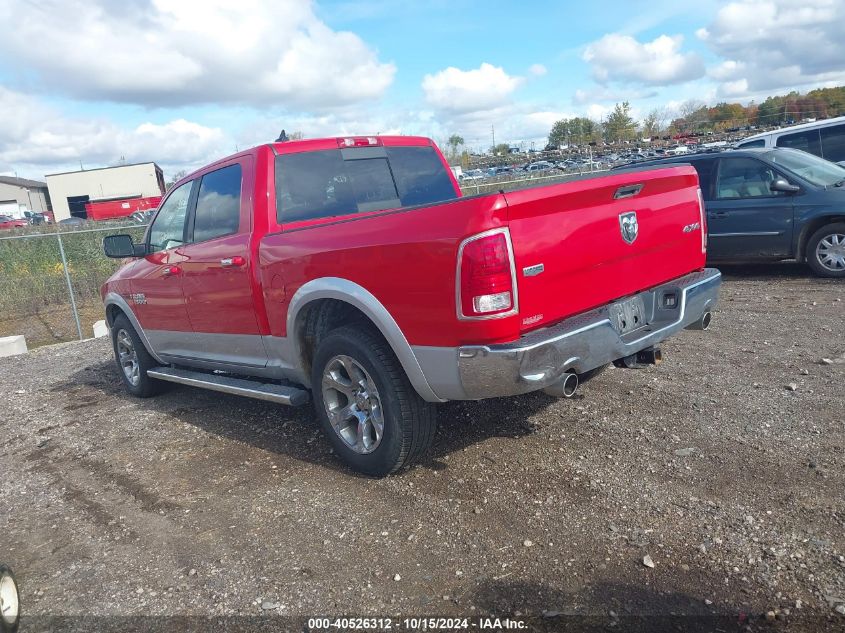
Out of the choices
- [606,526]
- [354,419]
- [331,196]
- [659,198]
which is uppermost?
[331,196]

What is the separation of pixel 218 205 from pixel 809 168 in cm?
760

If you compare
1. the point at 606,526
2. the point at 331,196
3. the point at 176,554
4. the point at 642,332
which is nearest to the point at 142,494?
the point at 176,554

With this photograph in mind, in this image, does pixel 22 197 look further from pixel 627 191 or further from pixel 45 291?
pixel 627 191

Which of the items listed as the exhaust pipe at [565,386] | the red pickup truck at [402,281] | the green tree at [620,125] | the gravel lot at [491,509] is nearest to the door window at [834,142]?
the gravel lot at [491,509]

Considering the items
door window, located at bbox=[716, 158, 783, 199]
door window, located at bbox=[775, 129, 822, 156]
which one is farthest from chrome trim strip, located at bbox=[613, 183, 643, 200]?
door window, located at bbox=[775, 129, 822, 156]

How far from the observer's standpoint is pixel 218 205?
4.93m

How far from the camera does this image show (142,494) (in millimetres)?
4242

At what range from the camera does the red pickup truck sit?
3.19 metres

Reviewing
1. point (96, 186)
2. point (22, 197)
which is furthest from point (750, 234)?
point (22, 197)

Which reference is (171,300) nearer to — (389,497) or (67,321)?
(389,497)

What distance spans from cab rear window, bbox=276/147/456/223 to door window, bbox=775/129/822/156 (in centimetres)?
800

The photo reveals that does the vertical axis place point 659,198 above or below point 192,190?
below

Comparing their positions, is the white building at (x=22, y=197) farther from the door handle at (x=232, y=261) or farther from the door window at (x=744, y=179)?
the door handle at (x=232, y=261)

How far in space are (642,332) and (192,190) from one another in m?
3.59
